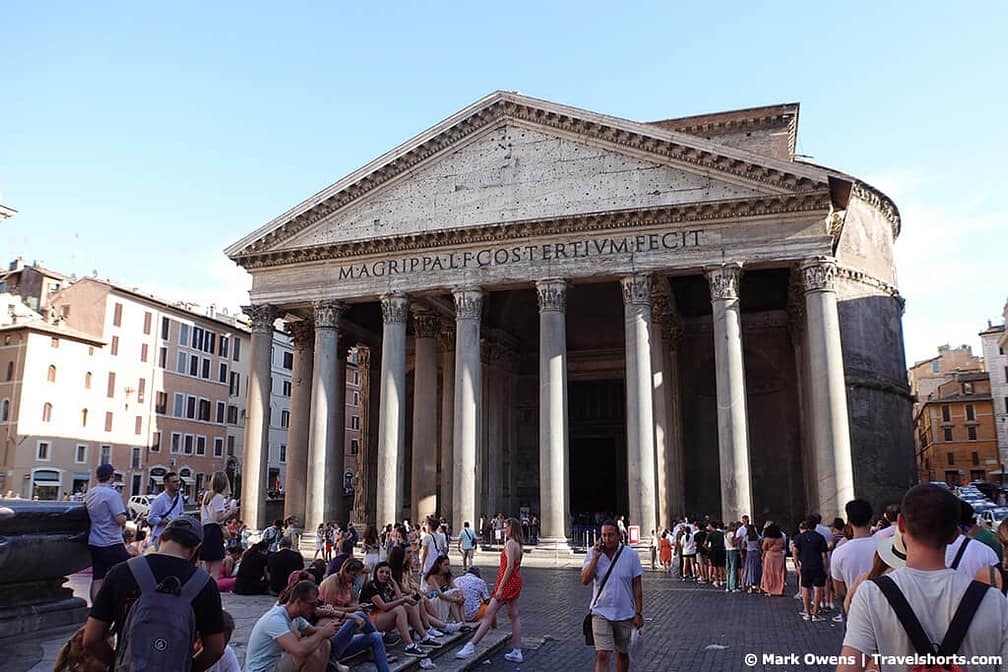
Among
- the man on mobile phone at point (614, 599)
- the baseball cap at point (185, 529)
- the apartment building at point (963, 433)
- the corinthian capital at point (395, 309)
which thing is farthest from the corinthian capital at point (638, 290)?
the apartment building at point (963, 433)

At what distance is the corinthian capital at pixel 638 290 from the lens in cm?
1980

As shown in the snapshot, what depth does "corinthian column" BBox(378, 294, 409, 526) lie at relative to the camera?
2123 centimetres

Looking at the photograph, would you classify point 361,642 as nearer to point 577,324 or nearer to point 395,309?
point 395,309

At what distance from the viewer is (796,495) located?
25.7 meters

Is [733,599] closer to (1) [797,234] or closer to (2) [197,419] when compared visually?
(1) [797,234]

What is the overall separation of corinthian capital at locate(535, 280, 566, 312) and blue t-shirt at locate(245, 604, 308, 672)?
15641mm

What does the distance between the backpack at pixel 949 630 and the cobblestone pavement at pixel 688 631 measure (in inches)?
225

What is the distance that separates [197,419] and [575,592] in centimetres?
3218

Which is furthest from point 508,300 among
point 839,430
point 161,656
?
point 161,656

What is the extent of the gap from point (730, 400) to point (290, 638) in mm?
15104

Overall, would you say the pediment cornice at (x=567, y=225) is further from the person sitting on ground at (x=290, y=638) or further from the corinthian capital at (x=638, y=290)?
the person sitting on ground at (x=290, y=638)

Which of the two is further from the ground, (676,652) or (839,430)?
(839,430)

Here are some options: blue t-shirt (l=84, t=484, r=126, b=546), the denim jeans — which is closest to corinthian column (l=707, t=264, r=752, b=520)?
the denim jeans

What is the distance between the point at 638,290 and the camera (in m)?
19.8
